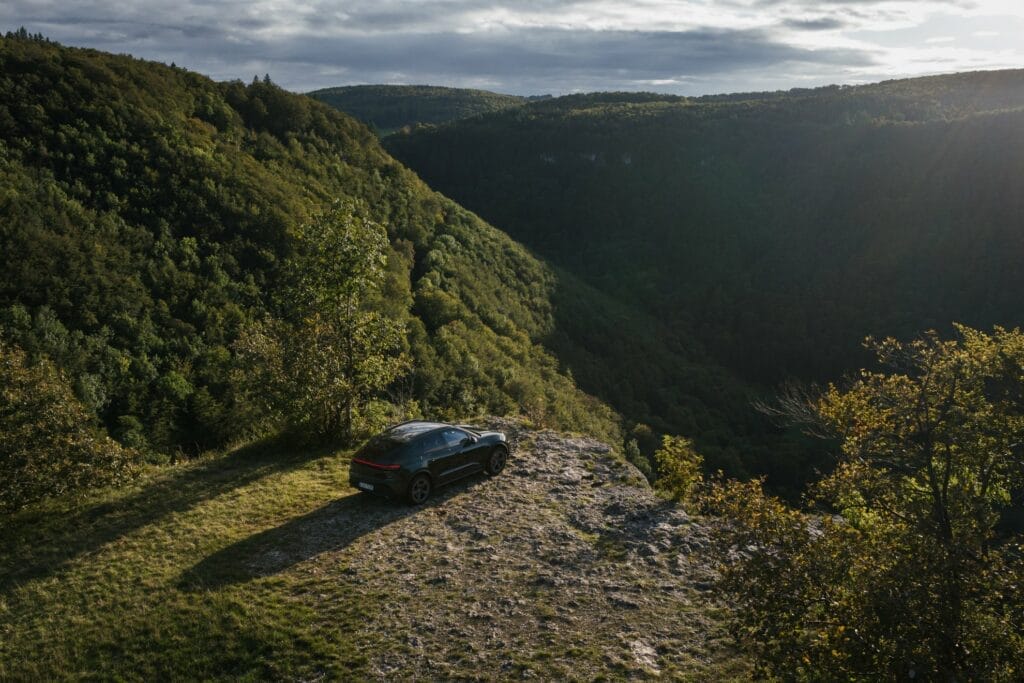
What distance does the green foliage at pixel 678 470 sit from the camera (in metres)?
15.7

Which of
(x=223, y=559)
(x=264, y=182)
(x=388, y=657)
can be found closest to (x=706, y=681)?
(x=388, y=657)

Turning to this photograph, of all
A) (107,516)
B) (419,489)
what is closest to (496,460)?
(419,489)

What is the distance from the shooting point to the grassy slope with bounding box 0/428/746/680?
30.7 ft

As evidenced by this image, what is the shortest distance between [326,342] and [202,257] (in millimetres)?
17244

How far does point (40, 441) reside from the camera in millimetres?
13062

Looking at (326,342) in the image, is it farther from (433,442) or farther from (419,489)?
(419,489)

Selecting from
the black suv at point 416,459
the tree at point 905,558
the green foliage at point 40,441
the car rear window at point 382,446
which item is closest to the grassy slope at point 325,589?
the black suv at point 416,459

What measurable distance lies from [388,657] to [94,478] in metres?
9.02

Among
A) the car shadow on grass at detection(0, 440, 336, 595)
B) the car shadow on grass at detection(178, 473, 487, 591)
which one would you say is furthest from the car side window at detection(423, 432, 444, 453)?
the car shadow on grass at detection(0, 440, 336, 595)

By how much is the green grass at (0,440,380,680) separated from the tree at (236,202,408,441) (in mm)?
2832

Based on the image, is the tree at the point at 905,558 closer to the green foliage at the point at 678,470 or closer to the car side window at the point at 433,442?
the green foliage at the point at 678,470

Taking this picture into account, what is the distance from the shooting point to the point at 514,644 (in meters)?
9.85

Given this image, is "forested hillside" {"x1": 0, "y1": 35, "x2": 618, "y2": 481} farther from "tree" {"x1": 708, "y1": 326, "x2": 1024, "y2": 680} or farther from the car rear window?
"tree" {"x1": 708, "y1": 326, "x2": 1024, "y2": 680}

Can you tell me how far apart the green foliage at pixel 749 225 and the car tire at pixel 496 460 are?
1487 inches
